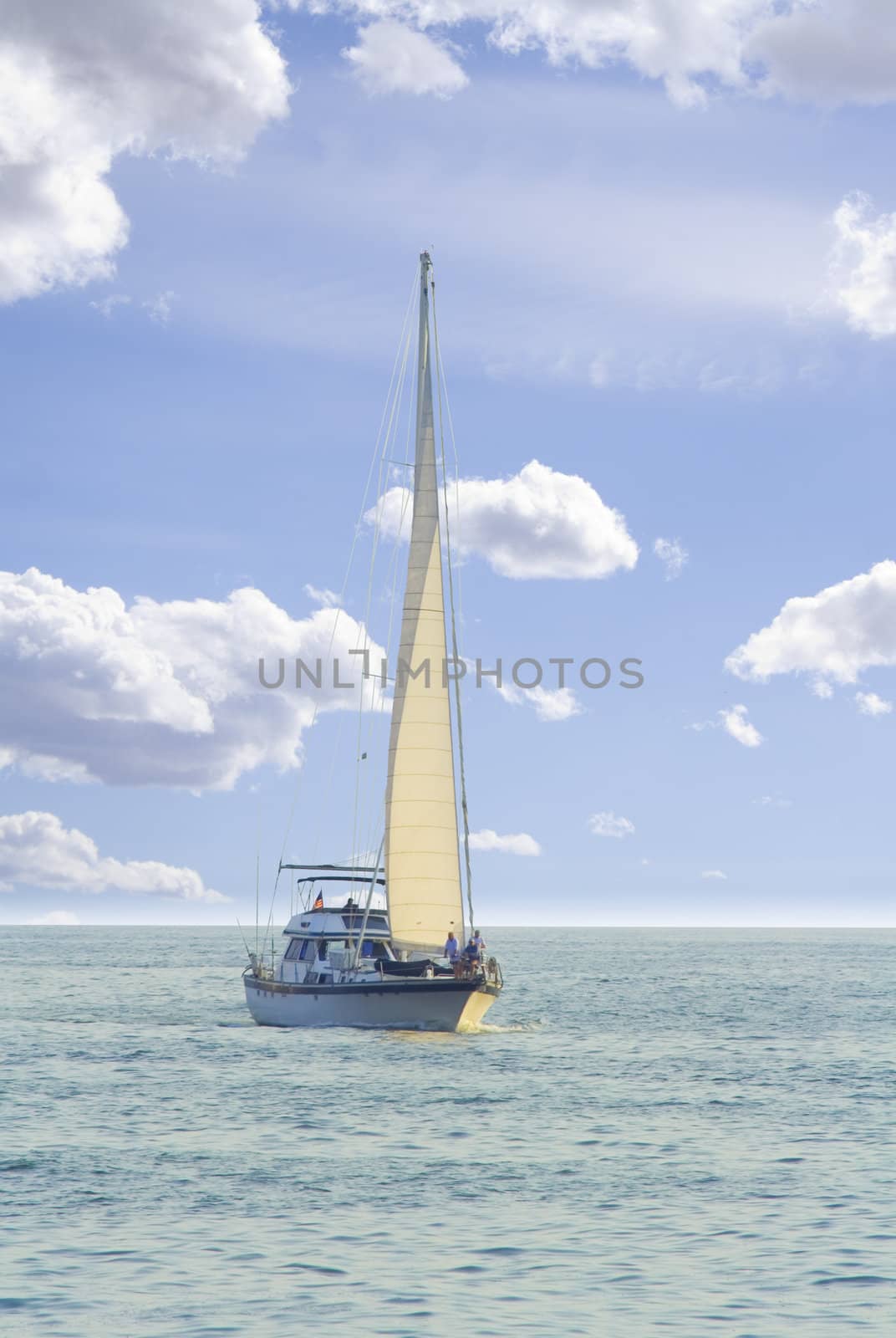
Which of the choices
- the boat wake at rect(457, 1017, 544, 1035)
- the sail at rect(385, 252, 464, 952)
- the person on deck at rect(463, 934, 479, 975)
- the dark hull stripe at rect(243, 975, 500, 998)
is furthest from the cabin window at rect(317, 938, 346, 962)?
the person on deck at rect(463, 934, 479, 975)

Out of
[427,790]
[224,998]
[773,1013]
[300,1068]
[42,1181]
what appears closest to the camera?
[42,1181]

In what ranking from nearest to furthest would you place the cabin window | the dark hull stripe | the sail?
the dark hull stripe < the sail < the cabin window

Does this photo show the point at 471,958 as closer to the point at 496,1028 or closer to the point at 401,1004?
the point at 401,1004

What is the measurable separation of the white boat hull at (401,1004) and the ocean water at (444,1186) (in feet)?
1.94

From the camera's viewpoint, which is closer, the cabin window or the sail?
the sail

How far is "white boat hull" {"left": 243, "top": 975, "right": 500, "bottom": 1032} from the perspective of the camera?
153 feet

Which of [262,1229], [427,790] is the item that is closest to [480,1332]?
[262,1229]

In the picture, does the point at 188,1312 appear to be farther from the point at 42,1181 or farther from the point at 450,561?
the point at 450,561

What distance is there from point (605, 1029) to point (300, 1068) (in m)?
20.6

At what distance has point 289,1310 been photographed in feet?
57.9

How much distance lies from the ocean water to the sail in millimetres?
4125

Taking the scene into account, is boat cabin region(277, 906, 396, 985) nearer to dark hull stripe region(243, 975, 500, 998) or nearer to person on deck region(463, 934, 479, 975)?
dark hull stripe region(243, 975, 500, 998)

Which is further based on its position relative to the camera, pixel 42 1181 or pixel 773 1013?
pixel 773 1013

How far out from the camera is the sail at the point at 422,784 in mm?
48969
